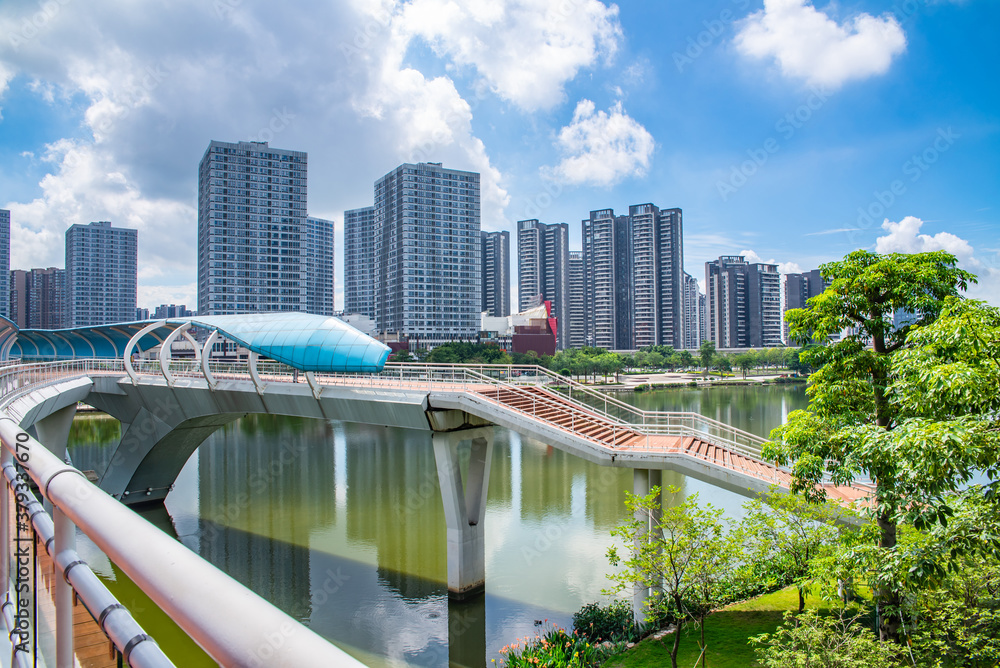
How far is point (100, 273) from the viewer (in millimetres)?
A: 112625

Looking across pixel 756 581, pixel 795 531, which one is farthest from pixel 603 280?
pixel 795 531

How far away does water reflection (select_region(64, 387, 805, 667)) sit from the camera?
15727 millimetres

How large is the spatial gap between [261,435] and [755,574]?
40922 millimetres

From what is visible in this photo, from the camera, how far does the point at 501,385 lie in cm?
1731

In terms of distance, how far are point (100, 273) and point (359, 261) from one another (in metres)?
48.9

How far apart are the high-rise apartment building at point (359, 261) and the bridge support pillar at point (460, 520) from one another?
10601 centimetres

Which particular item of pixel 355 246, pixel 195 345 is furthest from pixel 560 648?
pixel 355 246

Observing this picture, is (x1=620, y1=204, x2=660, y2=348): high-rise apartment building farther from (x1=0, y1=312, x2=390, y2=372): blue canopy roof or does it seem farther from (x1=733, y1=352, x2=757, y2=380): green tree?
(x1=0, y1=312, x2=390, y2=372): blue canopy roof

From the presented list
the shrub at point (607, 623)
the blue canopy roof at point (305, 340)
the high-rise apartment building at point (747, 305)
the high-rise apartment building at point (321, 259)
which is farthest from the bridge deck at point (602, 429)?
the high-rise apartment building at point (747, 305)

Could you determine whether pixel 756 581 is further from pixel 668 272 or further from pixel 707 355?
pixel 668 272

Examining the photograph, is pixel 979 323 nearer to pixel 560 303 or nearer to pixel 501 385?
pixel 501 385

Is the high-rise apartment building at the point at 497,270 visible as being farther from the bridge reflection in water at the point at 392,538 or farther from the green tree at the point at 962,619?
the green tree at the point at 962,619

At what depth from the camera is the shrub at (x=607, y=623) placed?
1382 cm

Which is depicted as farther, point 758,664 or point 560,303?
point 560,303
